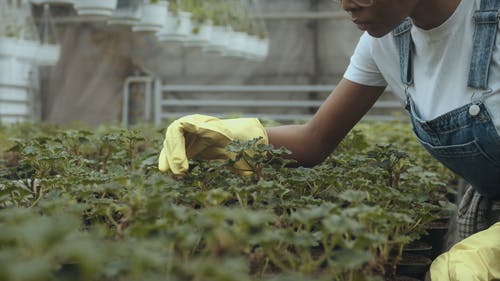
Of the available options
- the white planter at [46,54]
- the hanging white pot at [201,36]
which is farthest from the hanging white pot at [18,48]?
the hanging white pot at [201,36]

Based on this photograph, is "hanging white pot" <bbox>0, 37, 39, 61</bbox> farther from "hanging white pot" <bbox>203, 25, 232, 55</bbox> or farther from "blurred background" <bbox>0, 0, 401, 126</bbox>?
"hanging white pot" <bbox>203, 25, 232, 55</bbox>

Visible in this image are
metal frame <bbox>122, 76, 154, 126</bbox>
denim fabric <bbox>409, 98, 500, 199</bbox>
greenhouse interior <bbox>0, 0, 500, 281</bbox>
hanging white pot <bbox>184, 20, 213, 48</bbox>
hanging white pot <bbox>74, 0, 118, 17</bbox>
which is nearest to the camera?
greenhouse interior <bbox>0, 0, 500, 281</bbox>

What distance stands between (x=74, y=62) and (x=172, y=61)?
46.9 inches

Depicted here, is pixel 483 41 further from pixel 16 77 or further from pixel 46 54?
pixel 16 77

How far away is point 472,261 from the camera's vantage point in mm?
1628

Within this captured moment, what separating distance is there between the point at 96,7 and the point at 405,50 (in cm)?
263

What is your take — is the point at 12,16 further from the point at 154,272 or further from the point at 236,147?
the point at 154,272

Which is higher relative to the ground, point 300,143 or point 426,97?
point 426,97

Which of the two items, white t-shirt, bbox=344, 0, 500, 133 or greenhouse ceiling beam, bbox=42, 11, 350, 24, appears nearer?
white t-shirt, bbox=344, 0, 500, 133

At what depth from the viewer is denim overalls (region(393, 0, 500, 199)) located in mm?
1830

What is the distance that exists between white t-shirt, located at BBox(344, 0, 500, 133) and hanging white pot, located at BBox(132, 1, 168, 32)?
10.4 ft

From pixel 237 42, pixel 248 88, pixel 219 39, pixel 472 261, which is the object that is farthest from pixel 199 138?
pixel 248 88

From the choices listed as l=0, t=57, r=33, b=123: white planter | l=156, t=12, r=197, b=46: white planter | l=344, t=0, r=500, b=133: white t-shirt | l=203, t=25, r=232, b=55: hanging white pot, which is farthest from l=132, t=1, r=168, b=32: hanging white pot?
l=344, t=0, r=500, b=133: white t-shirt

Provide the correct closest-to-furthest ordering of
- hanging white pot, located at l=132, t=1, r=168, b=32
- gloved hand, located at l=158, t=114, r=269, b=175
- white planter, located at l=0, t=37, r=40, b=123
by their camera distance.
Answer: gloved hand, located at l=158, t=114, r=269, b=175 → hanging white pot, located at l=132, t=1, r=168, b=32 → white planter, located at l=0, t=37, r=40, b=123
